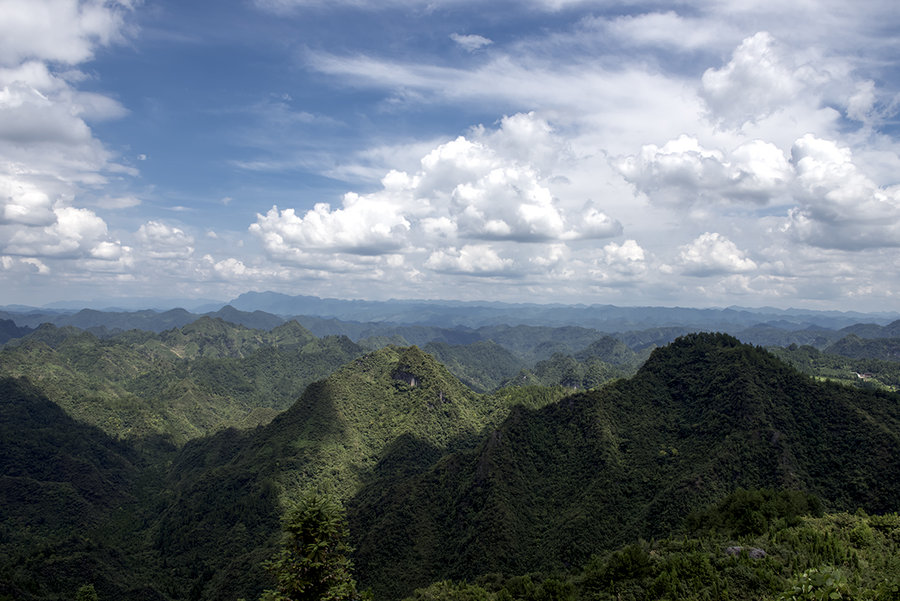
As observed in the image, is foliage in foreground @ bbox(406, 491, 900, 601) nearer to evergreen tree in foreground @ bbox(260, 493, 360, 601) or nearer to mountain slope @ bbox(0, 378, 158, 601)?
evergreen tree in foreground @ bbox(260, 493, 360, 601)

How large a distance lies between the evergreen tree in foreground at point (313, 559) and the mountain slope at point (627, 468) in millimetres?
70295

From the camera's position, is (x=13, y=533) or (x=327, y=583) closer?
(x=327, y=583)

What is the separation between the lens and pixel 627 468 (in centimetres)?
10950

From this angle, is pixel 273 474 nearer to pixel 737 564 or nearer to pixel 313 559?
pixel 313 559

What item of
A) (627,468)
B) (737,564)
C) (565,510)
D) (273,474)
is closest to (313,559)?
(737,564)

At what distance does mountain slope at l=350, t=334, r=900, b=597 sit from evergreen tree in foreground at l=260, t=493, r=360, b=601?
70295 millimetres

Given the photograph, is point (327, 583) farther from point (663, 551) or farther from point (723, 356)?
point (723, 356)

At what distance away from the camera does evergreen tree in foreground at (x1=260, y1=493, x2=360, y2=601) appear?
28.3m

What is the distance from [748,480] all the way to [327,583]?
316ft

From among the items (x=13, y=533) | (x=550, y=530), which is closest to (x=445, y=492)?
(x=550, y=530)

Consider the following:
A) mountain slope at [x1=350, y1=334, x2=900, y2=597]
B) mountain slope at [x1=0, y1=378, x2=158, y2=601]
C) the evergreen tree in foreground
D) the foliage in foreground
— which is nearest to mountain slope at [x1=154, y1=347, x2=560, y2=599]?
mountain slope at [x1=0, y1=378, x2=158, y2=601]

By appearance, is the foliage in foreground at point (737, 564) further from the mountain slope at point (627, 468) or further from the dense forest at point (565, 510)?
the mountain slope at point (627, 468)

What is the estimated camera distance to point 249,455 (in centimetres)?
17812

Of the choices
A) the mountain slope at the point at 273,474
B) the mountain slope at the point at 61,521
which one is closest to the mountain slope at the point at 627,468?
the mountain slope at the point at 273,474
